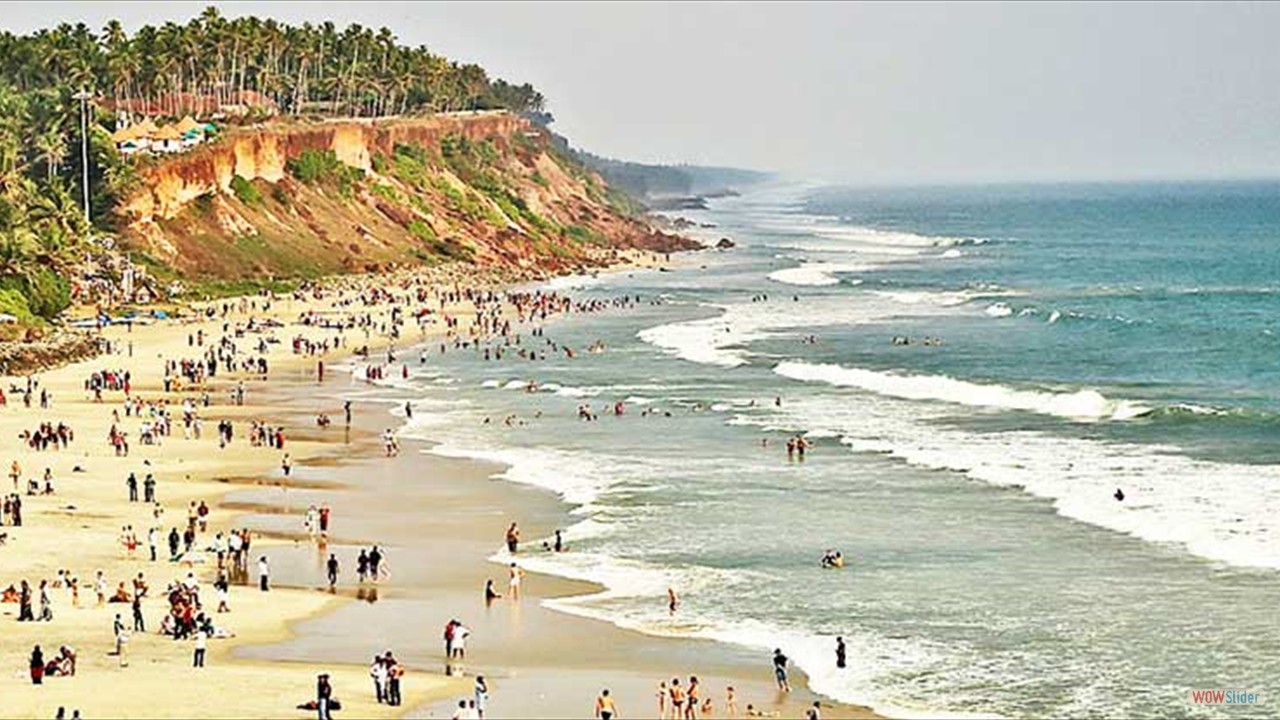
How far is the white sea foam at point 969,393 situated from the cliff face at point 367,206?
4393cm

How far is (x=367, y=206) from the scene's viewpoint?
13975cm

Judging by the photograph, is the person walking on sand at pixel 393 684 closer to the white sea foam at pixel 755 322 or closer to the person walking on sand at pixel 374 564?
the person walking on sand at pixel 374 564

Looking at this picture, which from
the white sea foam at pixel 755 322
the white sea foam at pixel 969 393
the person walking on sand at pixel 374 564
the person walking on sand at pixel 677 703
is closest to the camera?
the person walking on sand at pixel 677 703

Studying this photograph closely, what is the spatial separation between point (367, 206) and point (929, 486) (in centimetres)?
9457

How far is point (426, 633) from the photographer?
35.6 metres

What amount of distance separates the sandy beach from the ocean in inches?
57.6

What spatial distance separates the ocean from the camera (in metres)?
33.9

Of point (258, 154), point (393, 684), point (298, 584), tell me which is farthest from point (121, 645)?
point (258, 154)

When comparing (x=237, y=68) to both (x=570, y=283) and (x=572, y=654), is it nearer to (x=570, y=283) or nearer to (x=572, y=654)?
(x=570, y=283)

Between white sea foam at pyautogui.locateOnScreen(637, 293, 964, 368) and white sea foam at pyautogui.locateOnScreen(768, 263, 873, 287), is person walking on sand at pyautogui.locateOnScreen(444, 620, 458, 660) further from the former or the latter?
white sea foam at pyautogui.locateOnScreen(768, 263, 873, 287)

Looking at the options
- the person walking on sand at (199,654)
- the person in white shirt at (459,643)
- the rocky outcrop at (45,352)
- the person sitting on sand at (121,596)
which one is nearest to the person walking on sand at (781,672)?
the person in white shirt at (459,643)

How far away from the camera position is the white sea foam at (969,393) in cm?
6469

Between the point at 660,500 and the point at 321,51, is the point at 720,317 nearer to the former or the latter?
the point at 660,500

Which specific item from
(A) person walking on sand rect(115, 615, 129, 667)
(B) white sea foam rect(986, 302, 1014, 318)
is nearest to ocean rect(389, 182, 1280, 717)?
(B) white sea foam rect(986, 302, 1014, 318)
